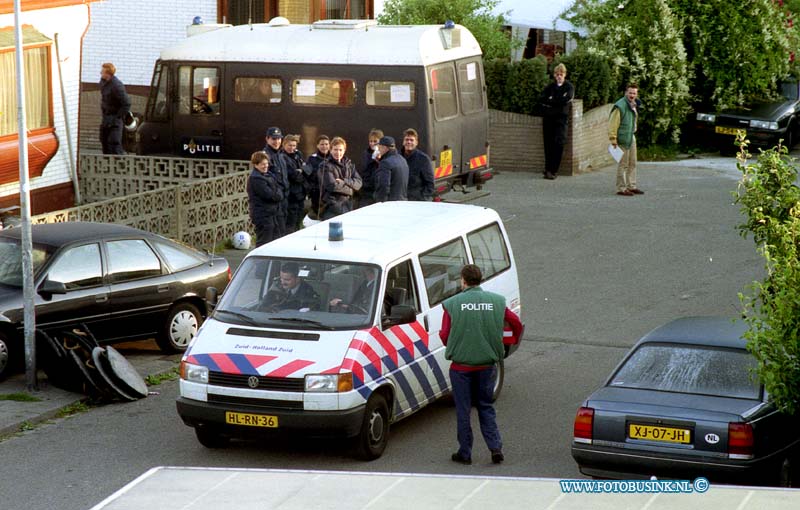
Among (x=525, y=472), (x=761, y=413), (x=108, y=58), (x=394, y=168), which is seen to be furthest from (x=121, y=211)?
(x=108, y=58)

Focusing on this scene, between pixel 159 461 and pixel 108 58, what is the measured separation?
19.5 metres

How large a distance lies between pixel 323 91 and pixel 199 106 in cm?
226

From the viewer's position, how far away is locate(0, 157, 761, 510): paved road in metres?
10.8

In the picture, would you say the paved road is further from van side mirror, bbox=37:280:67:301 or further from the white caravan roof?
the white caravan roof

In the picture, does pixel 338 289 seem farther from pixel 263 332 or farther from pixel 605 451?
pixel 605 451

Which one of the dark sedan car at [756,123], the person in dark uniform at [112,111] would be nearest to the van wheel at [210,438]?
the person in dark uniform at [112,111]

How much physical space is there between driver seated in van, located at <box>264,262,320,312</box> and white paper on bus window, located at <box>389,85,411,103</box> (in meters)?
9.96

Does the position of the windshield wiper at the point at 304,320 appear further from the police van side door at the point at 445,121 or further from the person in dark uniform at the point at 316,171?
the police van side door at the point at 445,121

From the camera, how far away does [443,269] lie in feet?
40.1

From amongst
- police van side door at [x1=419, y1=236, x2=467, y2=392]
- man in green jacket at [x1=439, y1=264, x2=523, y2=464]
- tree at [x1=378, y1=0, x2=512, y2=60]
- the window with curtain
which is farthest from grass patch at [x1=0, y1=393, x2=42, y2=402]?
tree at [x1=378, y1=0, x2=512, y2=60]

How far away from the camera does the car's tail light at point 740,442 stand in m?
9.32

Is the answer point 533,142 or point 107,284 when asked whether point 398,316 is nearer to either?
point 107,284

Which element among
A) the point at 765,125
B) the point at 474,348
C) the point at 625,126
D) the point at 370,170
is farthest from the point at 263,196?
the point at 765,125

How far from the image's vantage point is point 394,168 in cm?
1750
